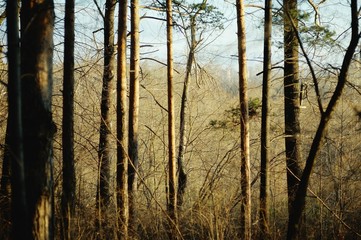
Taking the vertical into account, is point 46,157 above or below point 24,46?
below

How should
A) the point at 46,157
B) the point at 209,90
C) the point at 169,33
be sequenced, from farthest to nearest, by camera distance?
the point at 209,90
the point at 169,33
the point at 46,157

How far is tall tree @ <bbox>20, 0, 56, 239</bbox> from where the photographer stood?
382 cm

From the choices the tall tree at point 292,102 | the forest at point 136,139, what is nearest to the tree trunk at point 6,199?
the forest at point 136,139

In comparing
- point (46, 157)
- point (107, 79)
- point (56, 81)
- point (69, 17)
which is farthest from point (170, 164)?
point (46, 157)

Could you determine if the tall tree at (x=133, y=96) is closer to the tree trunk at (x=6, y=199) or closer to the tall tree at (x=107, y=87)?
the tall tree at (x=107, y=87)

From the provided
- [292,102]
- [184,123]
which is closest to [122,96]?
[292,102]

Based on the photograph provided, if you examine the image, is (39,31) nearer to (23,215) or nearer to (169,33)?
(23,215)

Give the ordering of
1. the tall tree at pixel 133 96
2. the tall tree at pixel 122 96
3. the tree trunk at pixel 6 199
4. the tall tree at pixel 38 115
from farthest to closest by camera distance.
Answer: the tall tree at pixel 133 96, the tall tree at pixel 122 96, the tree trunk at pixel 6 199, the tall tree at pixel 38 115

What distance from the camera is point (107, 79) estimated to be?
9180 mm

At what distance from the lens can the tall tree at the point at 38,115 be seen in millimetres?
3820

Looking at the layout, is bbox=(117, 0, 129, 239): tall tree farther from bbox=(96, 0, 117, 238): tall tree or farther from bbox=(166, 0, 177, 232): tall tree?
bbox=(166, 0, 177, 232): tall tree

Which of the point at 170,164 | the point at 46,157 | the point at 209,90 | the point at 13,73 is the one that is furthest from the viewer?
the point at 209,90

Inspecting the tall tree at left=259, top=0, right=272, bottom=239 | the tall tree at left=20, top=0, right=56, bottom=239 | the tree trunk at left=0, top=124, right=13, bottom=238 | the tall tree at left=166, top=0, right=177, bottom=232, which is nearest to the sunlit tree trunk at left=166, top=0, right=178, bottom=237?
the tall tree at left=166, top=0, right=177, bottom=232

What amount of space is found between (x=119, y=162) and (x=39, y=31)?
404cm
